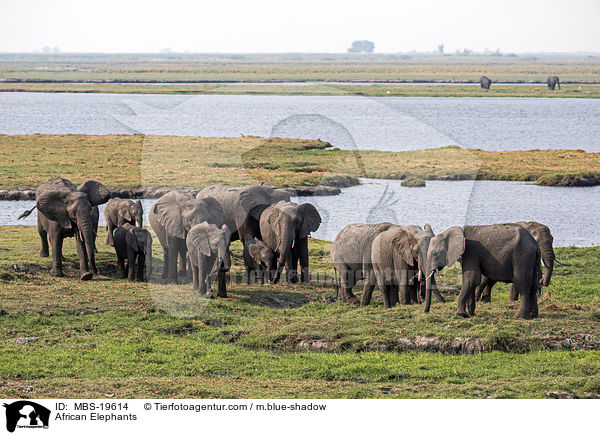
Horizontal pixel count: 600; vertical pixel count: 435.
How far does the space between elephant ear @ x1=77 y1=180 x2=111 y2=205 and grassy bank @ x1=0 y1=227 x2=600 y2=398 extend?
2231mm

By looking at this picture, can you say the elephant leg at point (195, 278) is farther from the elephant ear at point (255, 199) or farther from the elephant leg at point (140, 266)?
the elephant ear at point (255, 199)

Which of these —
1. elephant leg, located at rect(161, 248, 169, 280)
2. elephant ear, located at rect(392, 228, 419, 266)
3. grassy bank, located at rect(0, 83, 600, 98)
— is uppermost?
grassy bank, located at rect(0, 83, 600, 98)

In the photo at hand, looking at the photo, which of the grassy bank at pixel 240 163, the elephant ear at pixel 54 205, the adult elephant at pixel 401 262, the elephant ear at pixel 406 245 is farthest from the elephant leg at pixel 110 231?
the grassy bank at pixel 240 163

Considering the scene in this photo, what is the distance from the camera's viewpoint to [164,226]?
17719 millimetres

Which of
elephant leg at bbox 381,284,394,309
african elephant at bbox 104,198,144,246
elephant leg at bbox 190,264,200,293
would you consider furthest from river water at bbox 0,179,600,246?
elephant leg at bbox 381,284,394,309

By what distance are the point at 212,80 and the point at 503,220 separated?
96632 millimetres

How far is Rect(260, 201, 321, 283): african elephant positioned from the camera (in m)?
16.9

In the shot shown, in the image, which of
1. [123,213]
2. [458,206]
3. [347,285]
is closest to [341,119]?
[458,206]

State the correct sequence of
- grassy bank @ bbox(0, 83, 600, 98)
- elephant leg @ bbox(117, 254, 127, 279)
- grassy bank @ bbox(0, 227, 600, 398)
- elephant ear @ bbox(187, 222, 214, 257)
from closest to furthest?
grassy bank @ bbox(0, 227, 600, 398)
elephant ear @ bbox(187, 222, 214, 257)
elephant leg @ bbox(117, 254, 127, 279)
grassy bank @ bbox(0, 83, 600, 98)

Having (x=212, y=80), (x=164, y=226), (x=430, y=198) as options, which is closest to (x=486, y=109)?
(x=212, y=80)

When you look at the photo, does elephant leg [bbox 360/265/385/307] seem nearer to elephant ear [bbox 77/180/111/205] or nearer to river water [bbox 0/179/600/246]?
elephant ear [bbox 77/180/111/205]

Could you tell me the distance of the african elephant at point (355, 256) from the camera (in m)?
15.3

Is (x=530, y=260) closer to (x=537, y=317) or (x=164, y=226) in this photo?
(x=537, y=317)

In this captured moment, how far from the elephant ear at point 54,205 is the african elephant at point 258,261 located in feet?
12.8
